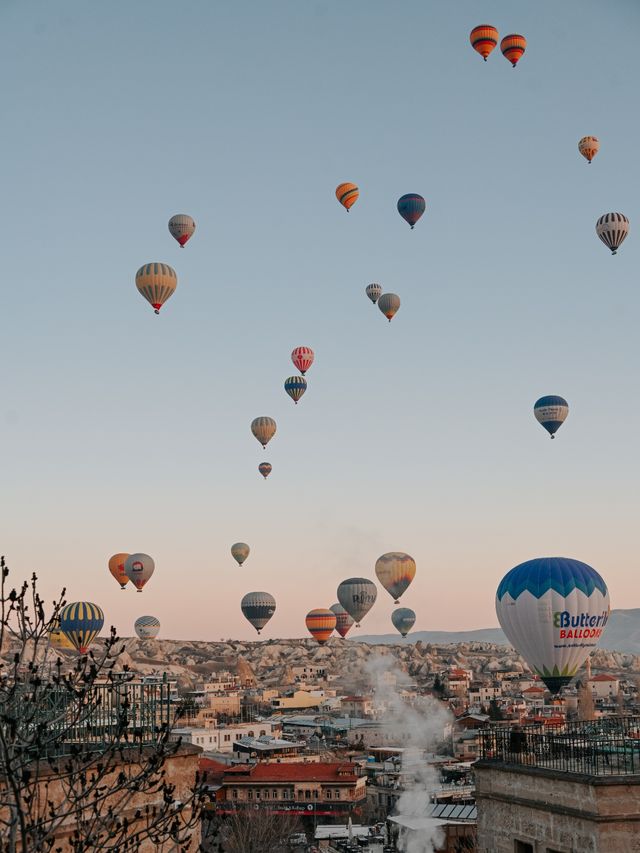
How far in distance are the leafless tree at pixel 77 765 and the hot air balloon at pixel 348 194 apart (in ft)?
179

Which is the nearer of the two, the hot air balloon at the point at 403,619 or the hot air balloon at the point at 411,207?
the hot air balloon at the point at 411,207

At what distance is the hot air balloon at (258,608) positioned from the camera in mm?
A: 87562

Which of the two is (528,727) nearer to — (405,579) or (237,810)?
(405,579)

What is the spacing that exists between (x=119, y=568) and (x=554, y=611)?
2012 inches

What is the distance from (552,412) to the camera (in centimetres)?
6078

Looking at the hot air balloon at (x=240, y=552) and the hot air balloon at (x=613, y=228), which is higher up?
the hot air balloon at (x=613, y=228)

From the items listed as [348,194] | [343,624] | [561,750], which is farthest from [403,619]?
[561,750]

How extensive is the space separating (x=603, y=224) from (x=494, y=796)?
42285 millimetres

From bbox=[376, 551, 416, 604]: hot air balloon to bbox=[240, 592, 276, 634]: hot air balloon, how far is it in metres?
17.5

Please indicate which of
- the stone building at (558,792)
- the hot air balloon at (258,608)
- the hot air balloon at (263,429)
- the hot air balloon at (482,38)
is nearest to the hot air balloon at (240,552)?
the hot air balloon at (258,608)

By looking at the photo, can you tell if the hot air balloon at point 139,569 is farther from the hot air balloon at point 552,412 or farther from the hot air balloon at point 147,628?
the hot air balloon at point 147,628

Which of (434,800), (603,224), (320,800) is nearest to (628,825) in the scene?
(603,224)

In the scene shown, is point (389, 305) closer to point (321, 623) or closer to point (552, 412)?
point (552, 412)

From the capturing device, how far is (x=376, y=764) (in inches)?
3878
